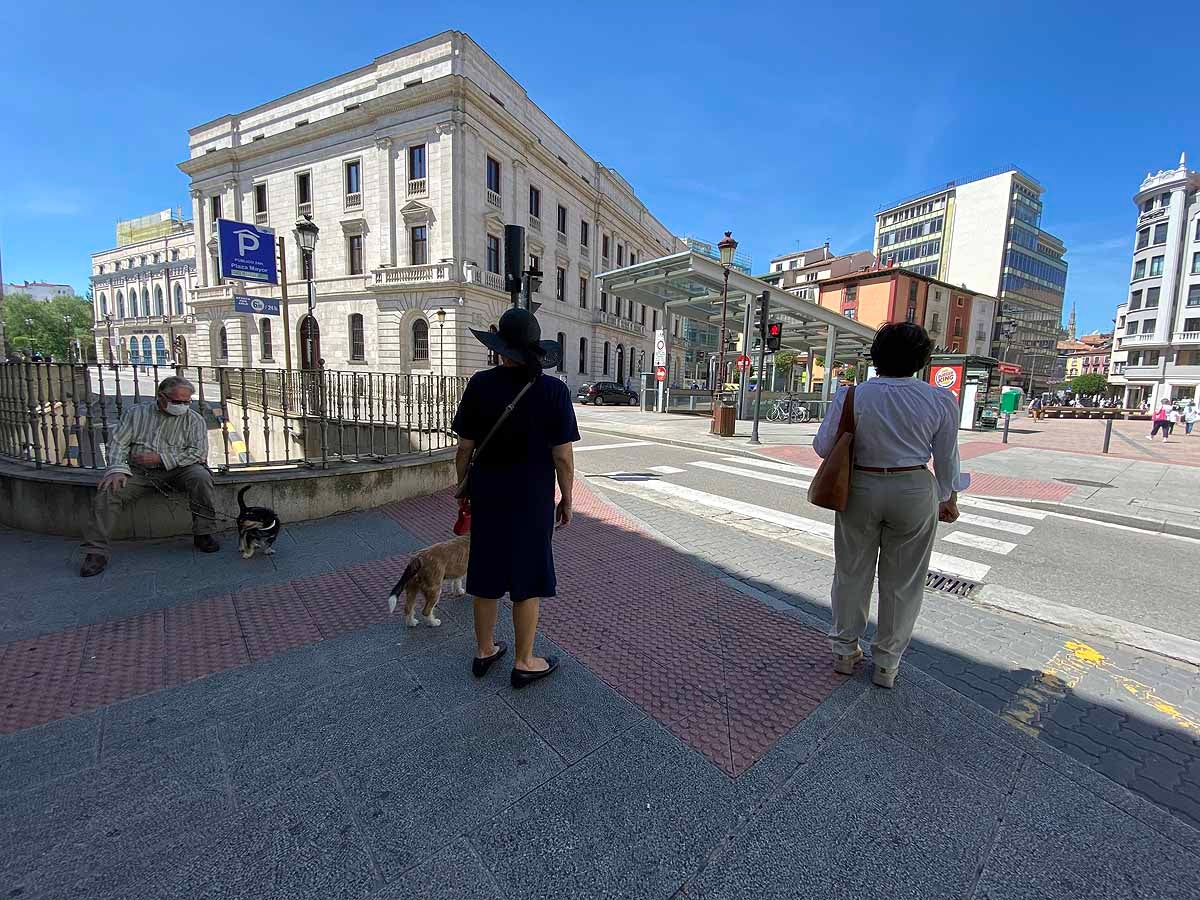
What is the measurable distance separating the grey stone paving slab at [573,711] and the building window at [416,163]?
3260 centimetres

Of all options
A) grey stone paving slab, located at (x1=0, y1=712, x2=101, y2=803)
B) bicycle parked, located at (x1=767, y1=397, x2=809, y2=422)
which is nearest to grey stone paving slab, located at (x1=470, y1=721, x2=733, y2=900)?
grey stone paving slab, located at (x1=0, y1=712, x2=101, y2=803)

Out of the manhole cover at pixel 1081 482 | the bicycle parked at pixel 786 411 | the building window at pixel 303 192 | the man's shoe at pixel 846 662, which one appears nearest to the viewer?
the man's shoe at pixel 846 662

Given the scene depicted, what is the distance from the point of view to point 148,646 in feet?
9.79

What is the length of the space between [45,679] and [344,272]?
3418 cm

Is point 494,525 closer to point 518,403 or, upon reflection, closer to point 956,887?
point 518,403

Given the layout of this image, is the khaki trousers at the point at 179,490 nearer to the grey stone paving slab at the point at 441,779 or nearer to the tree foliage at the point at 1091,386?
the grey stone paving slab at the point at 441,779

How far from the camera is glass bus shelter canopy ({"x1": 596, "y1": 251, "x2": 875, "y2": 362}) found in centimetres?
1875

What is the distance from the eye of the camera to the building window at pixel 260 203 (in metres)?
34.5

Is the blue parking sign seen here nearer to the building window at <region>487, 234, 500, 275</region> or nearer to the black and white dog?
the black and white dog

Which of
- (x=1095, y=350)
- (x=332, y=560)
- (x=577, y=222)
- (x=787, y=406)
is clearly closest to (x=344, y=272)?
(x=577, y=222)

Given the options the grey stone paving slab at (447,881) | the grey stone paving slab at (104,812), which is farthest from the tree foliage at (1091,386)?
the grey stone paving slab at (104,812)

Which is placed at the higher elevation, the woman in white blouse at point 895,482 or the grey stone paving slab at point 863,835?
the woman in white blouse at point 895,482

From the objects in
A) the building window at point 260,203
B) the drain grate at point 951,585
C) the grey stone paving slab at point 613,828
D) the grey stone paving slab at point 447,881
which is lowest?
the drain grate at point 951,585

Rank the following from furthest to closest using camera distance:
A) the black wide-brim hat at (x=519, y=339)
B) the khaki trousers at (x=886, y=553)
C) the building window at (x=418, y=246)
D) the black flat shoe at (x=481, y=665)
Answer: the building window at (x=418, y=246)
the black flat shoe at (x=481, y=665)
the khaki trousers at (x=886, y=553)
the black wide-brim hat at (x=519, y=339)
